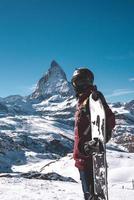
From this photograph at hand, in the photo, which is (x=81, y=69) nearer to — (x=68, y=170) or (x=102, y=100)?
(x=102, y=100)

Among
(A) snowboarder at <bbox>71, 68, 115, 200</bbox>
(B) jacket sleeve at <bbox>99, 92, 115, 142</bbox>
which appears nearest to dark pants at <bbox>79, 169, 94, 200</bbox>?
(A) snowboarder at <bbox>71, 68, 115, 200</bbox>

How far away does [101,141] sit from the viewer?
6039mm

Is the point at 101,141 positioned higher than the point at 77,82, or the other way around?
the point at 77,82

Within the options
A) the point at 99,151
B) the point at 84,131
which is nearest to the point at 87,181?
the point at 84,131

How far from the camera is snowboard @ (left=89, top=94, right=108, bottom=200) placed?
6004 mm

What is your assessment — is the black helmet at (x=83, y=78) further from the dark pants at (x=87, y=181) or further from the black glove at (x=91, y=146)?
the dark pants at (x=87, y=181)

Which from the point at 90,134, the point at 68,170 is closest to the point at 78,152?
the point at 90,134

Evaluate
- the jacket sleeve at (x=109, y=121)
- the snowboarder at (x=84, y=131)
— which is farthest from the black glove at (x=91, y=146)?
the jacket sleeve at (x=109, y=121)

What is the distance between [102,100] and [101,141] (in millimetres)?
625

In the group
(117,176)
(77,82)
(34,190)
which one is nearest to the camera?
(77,82)

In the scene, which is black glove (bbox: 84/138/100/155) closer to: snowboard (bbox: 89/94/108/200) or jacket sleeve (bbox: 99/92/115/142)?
snowboard (bbox: 89/94/108/200)

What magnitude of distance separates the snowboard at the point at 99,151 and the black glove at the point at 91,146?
0.16 feet

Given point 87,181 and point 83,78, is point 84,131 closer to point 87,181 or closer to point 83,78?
point 87,181

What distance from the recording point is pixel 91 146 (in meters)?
6.40
